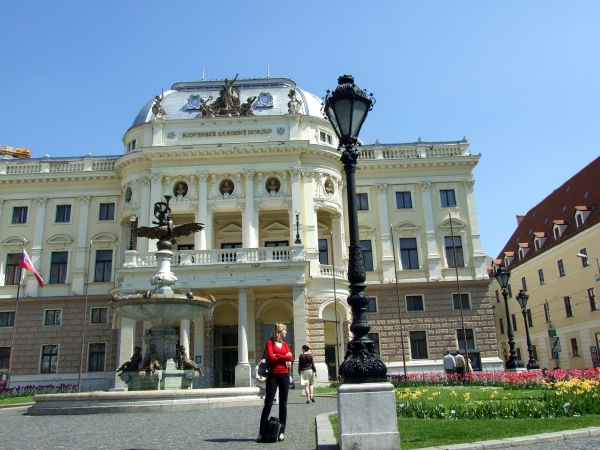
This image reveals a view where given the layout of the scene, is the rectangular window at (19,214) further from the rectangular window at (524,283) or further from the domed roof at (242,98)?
the rectangular window at (524,283)

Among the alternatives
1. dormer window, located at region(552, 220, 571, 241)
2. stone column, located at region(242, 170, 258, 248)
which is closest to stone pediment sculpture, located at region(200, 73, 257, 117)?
stone column, located at region(242, 170, 258, 248)

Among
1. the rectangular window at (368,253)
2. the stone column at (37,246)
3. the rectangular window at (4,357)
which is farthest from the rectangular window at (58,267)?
the rectangular window at (368,253)

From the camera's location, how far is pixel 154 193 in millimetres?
36000

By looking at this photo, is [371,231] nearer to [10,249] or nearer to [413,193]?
[413,193]

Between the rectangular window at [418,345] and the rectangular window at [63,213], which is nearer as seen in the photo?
the rectangular window at [418,345]

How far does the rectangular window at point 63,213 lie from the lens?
131 feet

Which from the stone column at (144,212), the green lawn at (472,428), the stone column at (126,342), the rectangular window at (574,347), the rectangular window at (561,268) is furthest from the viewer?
the rectangular window at (561,268)

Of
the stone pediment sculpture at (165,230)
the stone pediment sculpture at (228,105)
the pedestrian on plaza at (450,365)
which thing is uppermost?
the stone pediment sculpture at (228,105)

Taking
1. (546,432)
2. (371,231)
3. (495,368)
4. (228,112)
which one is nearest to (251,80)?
(228,112)

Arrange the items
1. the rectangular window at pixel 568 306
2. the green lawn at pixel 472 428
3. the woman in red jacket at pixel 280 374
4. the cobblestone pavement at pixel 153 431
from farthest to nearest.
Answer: the rectangular window at pixel 568 306
the woman in red jacket at pixel 280 374
the cobblestone pavement at pixel 153 431
the green lawn at pixel 472 428

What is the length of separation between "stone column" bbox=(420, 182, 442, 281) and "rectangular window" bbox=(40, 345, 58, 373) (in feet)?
85.8

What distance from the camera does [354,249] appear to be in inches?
349

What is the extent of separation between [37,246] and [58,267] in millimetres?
2116

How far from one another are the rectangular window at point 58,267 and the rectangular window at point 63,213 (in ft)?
8.30
